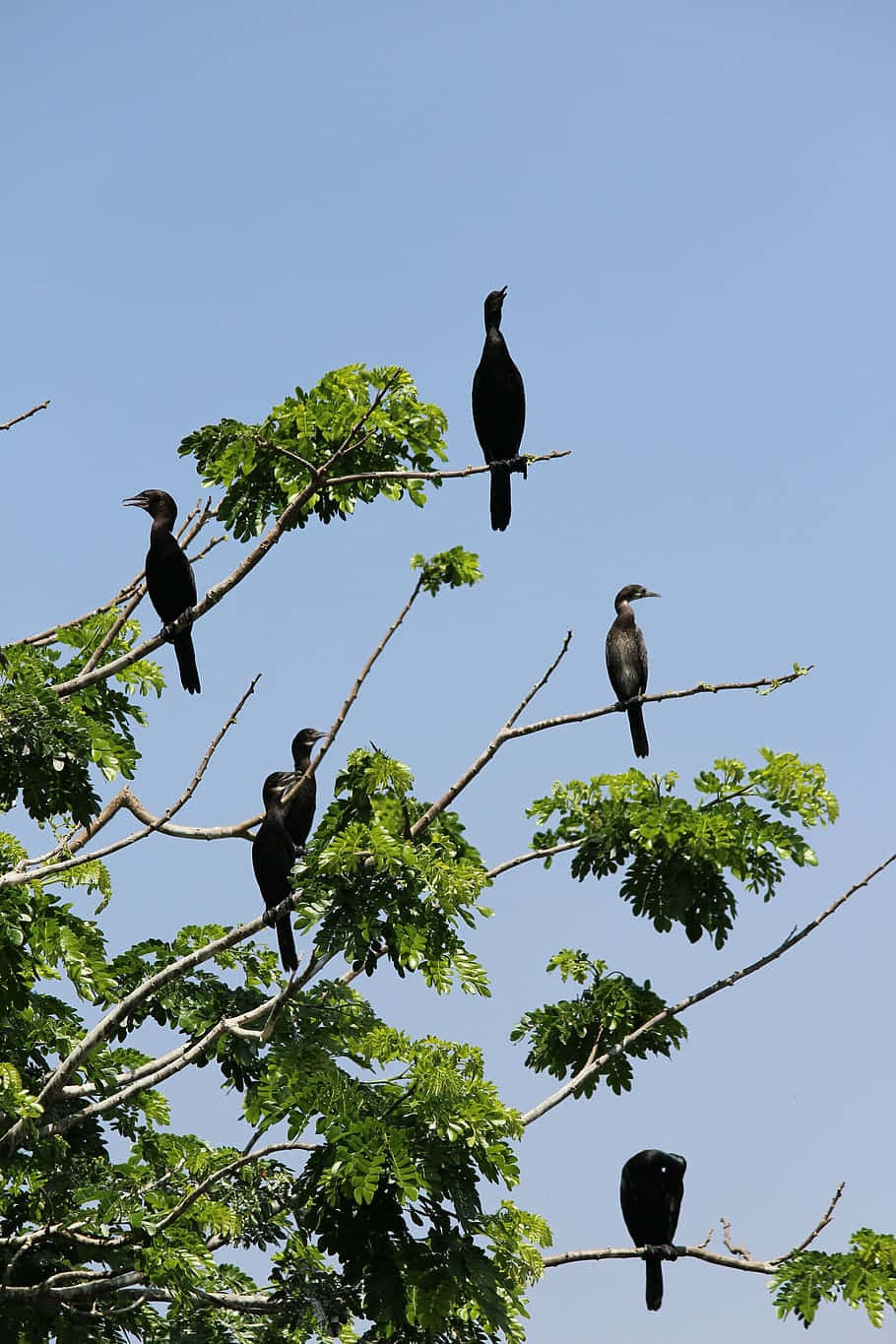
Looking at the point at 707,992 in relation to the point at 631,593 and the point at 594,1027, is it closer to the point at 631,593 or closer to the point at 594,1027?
the point at 594,1027

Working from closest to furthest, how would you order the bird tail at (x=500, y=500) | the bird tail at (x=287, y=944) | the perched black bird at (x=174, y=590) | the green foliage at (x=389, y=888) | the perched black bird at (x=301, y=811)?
the green foliage at (x=389, y=888)
the bird tail at (x=287, y=944)
the perched black bird at (x=301, y=811)
the perched black bird at (x=174, y=590)
the bird tail at (x=500, y=500)

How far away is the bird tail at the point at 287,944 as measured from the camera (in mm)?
8242

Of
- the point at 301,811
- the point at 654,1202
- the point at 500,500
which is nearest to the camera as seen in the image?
the point at 301,811

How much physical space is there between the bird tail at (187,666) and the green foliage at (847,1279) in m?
4.93

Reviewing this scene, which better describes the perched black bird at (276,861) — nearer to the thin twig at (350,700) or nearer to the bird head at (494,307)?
the thin twig at (350,700)

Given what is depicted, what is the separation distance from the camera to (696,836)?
8.04 m

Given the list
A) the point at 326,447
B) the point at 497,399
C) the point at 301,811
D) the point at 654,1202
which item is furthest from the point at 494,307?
the point at 654,1202

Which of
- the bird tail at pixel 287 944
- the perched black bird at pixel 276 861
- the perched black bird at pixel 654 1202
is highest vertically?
the perched black bird at pixel 276 861

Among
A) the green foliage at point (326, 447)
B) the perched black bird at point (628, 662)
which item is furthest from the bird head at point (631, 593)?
the green foliage at point (326, 447)

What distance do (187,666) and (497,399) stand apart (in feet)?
9.89

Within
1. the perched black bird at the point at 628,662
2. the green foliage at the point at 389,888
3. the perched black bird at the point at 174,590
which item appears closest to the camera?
the green foliage at the point at 389,888

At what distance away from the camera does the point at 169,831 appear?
8.96m

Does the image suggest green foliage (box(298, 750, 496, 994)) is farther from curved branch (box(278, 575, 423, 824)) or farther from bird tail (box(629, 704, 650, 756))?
bird tail (box(629, 704, 650, 756))

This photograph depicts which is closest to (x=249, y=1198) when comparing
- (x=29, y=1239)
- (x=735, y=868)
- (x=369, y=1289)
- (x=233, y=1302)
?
(x=233, y=1302)
